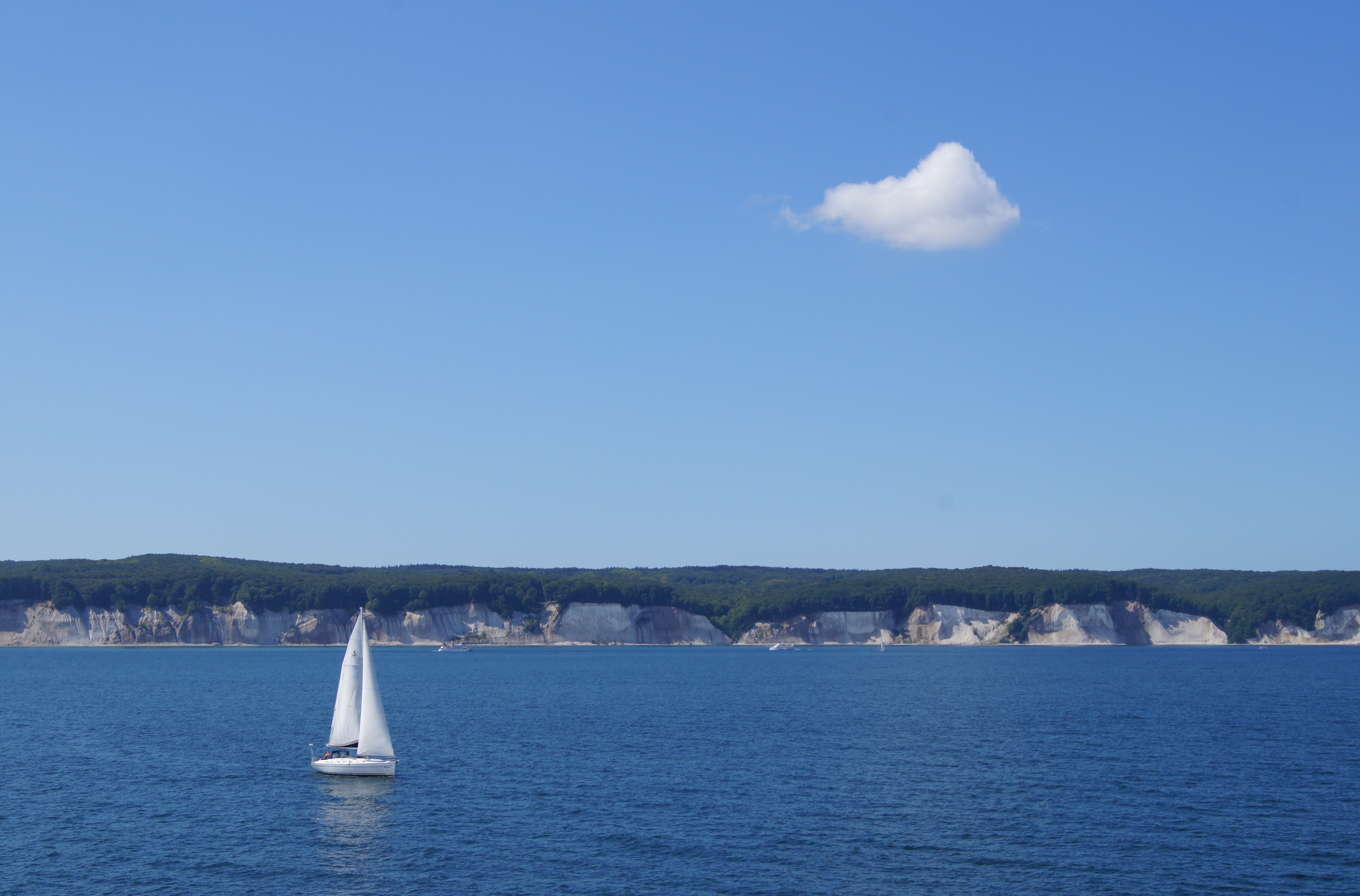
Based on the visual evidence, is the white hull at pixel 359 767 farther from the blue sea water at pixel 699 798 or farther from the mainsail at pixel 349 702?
the mainsail at pixel 349 702

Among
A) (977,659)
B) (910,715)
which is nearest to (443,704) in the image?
(910,715)

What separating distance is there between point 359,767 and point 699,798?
18938 millimetres

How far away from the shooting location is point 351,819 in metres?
51.4


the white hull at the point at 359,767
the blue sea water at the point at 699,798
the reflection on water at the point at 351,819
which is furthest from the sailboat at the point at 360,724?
the blue sea water at the point at 699,798

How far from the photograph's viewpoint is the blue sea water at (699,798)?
41.4 meters

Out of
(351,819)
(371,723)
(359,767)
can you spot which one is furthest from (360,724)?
(351,819)

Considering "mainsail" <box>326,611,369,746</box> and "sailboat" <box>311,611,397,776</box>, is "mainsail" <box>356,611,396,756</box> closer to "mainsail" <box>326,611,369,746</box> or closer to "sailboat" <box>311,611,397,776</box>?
"sailboat" <box>311,611,397,776</box>

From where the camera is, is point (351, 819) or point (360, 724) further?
point (360, 724)

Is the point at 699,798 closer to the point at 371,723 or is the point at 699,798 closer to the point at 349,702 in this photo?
the point at 371,723

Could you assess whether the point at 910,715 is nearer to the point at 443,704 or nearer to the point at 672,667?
the point at 443,704

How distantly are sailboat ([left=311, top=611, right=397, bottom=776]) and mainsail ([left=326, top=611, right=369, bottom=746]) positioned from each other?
0.07 feet

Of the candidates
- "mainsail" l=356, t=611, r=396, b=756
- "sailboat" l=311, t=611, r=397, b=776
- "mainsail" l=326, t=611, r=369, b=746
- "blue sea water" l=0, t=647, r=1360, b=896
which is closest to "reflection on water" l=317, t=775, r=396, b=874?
"blue sea water" l=0, t=647, r=1360, b=896

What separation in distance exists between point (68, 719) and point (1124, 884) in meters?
83.4

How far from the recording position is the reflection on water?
4462cm
